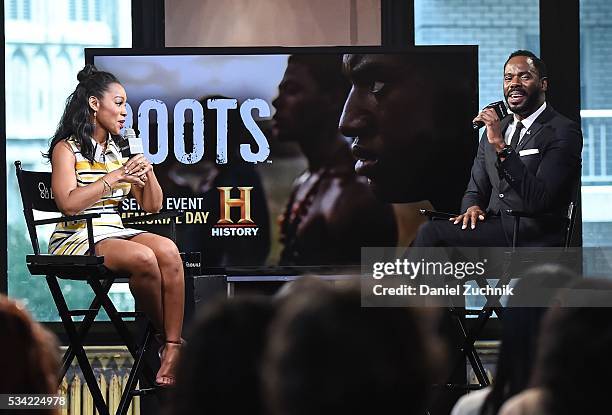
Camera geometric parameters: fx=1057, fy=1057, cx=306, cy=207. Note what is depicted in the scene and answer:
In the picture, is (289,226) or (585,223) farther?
(585,223)

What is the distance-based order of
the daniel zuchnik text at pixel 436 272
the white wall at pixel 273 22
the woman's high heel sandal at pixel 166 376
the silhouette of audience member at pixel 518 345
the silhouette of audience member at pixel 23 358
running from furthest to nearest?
the white wall at pixel 273 22 → the daniel zuchnik text at pixel 436 272 → the woman's high heel sandal at pixel 166 376 → the silhouette of audience member at pixel 518 345 → the silhouette of audience member at pixel 23 358

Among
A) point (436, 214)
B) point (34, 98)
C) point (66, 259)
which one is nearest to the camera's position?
point (66, 259)

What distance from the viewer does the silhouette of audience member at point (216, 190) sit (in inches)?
191

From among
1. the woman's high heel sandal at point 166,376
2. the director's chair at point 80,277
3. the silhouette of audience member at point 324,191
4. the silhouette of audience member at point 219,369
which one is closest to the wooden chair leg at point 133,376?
the director's chair at point 80,277

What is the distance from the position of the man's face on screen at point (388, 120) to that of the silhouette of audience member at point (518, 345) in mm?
3142

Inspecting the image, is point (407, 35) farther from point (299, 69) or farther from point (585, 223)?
point (585, 223)

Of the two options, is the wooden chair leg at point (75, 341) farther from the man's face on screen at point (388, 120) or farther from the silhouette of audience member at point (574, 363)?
the silhouette of audience member at point (574, 363)

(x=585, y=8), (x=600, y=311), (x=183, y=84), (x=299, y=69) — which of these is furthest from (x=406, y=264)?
(x=600, y=311)

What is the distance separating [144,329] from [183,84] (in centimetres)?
116

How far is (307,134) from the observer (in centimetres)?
491

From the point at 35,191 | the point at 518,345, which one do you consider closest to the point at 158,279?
the point at 35,191

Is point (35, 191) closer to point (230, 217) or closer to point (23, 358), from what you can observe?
point (230, 217)

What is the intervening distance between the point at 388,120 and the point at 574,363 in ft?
12.5

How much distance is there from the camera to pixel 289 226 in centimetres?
491
